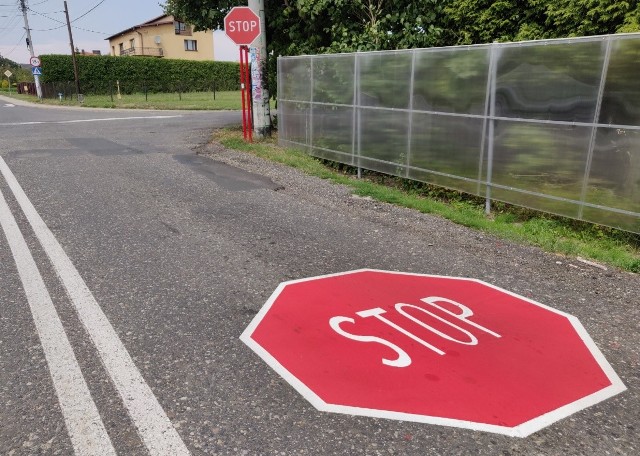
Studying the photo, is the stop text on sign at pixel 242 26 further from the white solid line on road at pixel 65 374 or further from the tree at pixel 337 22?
the white solid line on road at pixel 65 374

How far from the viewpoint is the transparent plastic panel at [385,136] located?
845 cm

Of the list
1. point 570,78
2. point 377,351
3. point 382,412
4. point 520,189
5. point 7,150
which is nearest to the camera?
point 382,412

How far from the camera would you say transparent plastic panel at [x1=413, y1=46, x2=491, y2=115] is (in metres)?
6.88

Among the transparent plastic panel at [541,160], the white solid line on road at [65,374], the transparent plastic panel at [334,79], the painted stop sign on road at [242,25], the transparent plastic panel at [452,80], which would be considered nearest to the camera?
the white solid line on road at [65,374]

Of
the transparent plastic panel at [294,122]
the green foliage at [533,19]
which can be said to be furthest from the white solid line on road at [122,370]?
the green foliage at [533,19]

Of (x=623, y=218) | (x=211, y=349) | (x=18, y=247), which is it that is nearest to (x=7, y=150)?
(x=18, y=247)

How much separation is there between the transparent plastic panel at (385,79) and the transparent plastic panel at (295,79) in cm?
210

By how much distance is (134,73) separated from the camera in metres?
45.7

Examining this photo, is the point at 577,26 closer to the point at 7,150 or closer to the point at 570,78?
the point at 570,78

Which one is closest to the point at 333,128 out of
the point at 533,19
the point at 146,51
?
the point at 533,19

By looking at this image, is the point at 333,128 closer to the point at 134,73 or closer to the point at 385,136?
the point at 385,136

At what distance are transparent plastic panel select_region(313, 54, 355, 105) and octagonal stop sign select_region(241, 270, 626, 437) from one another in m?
5.96

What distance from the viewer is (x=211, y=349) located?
11.3 ft

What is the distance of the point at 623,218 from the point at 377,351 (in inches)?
151
